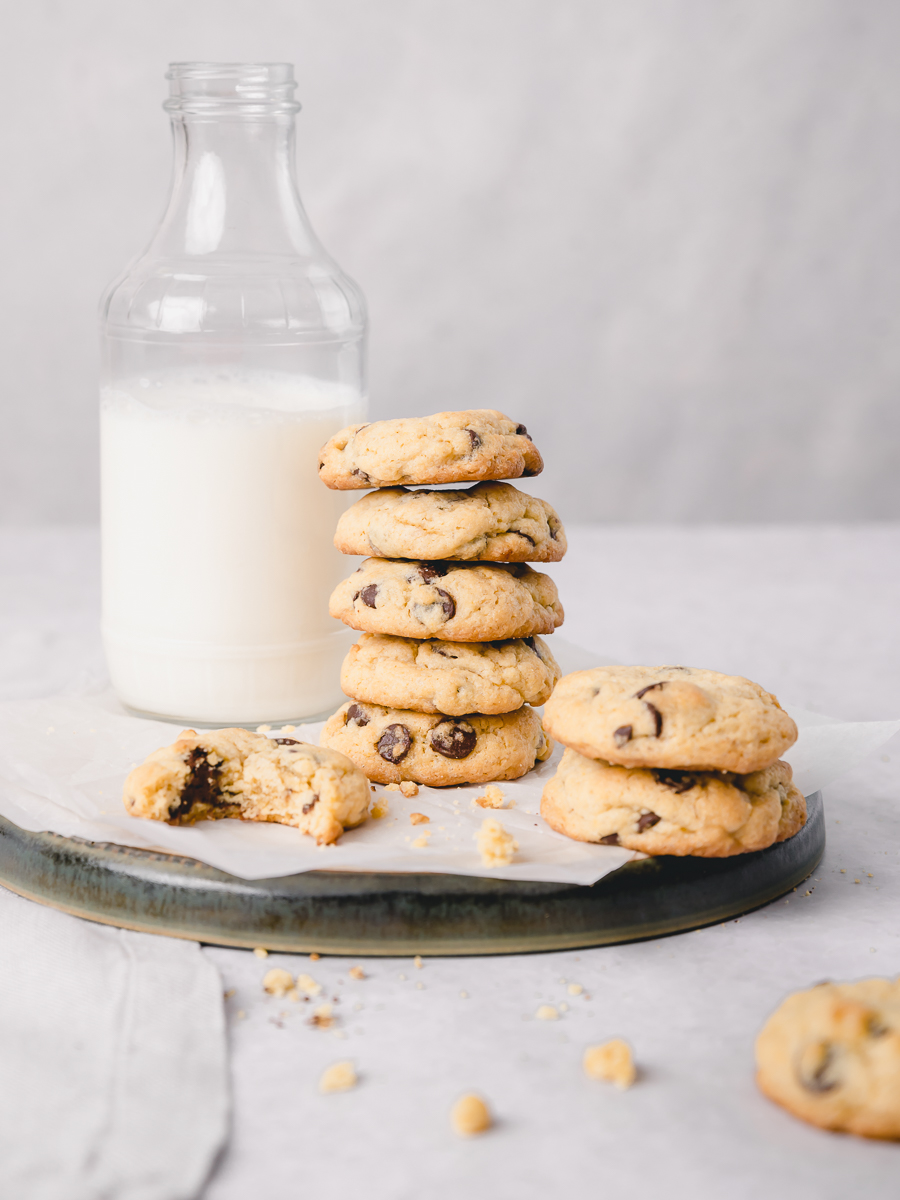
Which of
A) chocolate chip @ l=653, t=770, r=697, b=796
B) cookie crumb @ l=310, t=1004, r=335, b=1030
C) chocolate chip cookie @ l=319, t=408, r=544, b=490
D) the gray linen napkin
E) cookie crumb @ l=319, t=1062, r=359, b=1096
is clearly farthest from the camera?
chocolate chip cookie @ l=319, t=408, r=544, b=490

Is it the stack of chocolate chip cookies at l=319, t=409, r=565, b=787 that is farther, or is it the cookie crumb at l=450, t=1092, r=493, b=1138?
the stack of chocolate chip cookies at l=319, t=409, r=565, b=787

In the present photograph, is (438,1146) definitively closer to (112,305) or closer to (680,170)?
(112,305)

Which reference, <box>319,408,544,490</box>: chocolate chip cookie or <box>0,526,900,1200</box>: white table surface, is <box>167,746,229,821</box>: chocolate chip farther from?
<box>319,408,544,490</box>: chocolate chip cookie

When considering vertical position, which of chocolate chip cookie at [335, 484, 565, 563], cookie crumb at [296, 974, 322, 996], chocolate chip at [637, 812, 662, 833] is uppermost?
chocolate chip cookie at [335, 484, 565, 563]

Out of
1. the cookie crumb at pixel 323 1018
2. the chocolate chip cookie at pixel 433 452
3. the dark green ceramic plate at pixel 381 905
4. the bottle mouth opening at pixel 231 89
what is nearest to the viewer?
the cookie crumb at pixel 323 1018

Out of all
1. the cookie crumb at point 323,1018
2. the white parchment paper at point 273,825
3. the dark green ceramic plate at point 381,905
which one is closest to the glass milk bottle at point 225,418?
the white parchment paper at point 273,825

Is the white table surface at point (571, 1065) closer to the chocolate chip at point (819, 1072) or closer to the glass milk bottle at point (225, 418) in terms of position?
the chocolate chip at point (819, 1072)

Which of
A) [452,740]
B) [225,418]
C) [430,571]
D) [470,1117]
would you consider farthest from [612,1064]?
[225,418]

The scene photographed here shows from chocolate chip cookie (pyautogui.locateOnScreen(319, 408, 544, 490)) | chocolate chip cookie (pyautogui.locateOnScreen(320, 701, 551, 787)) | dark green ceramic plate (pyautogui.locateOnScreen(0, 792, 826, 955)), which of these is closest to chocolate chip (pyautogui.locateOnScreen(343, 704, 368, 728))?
chocolate chip cookie (pyautogui.locateOnScreen(320, 701, 551, 787))
